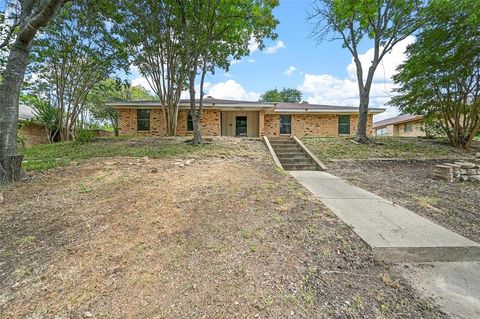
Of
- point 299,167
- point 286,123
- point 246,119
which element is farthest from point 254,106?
point 299,167

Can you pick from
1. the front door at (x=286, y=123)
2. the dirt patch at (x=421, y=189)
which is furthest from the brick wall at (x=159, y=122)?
the dirt patch at (x=421, y=189)

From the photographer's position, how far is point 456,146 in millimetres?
10875

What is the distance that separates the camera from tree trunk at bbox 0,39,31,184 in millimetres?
4536

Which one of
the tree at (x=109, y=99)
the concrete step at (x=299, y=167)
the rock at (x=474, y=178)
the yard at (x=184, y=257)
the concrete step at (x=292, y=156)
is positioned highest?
the tree at (x=109, y=99)

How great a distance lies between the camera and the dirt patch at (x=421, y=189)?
3526 millimetres

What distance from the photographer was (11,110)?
15.2 feet

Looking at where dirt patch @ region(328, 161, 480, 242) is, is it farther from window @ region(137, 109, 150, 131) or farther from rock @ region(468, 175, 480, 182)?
window @ region(137, 109, 150, 131)

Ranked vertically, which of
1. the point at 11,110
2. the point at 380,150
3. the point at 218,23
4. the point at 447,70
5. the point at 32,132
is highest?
the point at 218,23

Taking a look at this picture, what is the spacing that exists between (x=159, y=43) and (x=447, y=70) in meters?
12.3

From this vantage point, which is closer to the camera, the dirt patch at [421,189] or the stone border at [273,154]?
the dirt patch at [421,189]

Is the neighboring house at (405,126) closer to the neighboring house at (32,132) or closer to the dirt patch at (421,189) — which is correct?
the dirt patch at (421,189)

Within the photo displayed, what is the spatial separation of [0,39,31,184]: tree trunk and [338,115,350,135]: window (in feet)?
53.0

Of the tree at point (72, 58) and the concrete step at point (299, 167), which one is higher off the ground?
the tree at point (72, 58)

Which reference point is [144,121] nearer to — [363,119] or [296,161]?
[296,161]
